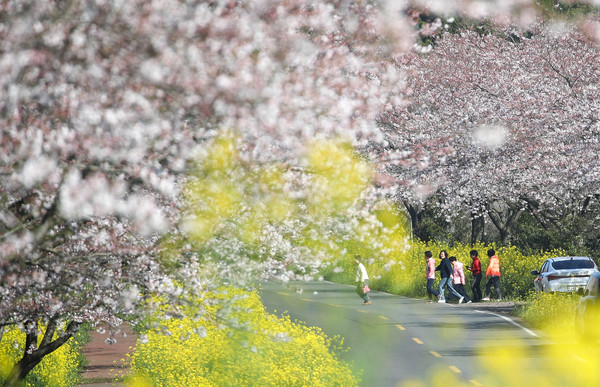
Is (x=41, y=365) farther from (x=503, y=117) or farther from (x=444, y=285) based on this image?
(x=503, y=117)

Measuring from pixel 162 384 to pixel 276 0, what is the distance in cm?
977

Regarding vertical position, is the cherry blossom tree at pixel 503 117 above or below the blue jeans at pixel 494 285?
above

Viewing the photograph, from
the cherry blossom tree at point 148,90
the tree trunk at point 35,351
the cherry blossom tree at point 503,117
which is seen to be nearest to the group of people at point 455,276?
the cherry blossom tree at point 503,117

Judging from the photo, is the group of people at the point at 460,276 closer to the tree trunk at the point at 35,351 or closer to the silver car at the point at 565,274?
the silver car at the point at 565,274

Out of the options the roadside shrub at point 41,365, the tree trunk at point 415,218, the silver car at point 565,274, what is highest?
the tree trunk at point 415,218

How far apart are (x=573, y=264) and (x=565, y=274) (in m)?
1.04

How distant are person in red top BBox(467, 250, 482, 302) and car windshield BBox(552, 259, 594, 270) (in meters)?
3.29

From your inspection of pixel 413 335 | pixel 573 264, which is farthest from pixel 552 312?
pixel 573 264

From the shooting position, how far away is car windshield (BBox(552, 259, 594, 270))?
27.4 meters

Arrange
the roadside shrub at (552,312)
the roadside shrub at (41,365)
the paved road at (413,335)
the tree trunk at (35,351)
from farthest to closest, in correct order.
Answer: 1. the roadside shrub at (552,312)
2. the paved road at (413,335)
3. the roadside shrub at (41,365)
4. the tree trunk at (35,351)

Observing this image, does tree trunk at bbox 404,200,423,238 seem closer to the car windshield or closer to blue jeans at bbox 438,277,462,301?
blue jeans at bbox 438,277,462,301

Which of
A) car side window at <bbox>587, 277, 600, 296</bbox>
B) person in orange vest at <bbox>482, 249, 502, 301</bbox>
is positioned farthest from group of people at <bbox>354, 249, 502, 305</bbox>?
car side window at <bbox>587, 277, 600, 296</bbox>

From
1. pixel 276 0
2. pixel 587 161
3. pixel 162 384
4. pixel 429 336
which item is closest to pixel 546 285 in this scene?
pixel 587 161

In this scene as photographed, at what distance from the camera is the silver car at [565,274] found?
87.4 ft
